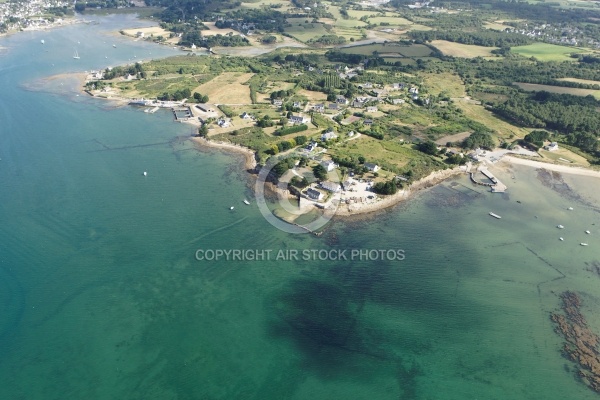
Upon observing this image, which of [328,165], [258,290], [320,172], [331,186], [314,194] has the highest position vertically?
[320,172]

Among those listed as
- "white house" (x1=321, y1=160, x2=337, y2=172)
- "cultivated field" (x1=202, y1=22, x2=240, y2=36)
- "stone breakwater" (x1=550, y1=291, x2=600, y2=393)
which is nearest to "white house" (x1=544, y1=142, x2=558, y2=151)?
"stone breakwater" (x1=550, y1=291, x2=600, y2=393)

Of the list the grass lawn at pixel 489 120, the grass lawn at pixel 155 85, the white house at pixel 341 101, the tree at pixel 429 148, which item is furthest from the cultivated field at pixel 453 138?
the grass lawn at pixel 155 85

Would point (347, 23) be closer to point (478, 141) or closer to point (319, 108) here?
point (319, 108)

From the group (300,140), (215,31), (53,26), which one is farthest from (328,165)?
(53,26)

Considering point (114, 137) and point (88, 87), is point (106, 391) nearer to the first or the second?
point (114, 137)

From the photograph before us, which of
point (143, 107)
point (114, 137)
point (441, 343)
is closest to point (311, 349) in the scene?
point (441, 343)

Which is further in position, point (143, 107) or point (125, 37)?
point (125, 37)
